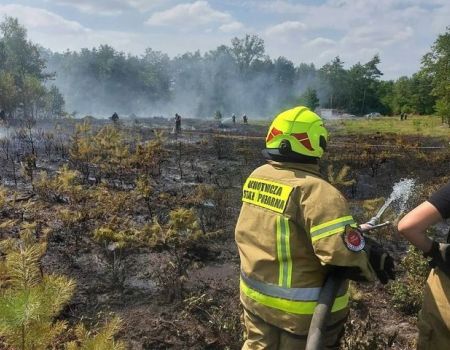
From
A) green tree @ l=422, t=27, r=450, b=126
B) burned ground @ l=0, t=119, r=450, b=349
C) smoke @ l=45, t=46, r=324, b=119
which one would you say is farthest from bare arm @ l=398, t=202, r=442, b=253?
smoke @ l=45, t=46, r=324, b=119

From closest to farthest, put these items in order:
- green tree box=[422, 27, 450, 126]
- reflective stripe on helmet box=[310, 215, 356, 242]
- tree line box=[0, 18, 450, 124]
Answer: reflective stripe on helmet box=[310, 215, 356, 242], green tree box=[422, 27, 450, 126], tree line box=[0, 18, 450, 124]

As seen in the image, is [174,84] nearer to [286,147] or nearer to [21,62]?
[21,62]

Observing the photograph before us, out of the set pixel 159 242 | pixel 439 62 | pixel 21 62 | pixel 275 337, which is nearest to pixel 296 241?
pixel 275 337

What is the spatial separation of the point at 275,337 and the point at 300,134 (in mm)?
1016

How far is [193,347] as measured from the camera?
3.86 metres

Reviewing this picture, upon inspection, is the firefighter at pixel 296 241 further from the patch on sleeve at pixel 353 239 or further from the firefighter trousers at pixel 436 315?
the firefighter trousers at pixel 436 315

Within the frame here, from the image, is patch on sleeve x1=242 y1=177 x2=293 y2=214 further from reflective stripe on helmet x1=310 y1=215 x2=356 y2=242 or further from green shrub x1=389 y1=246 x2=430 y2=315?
green shrub x1=389 y1=246 x2=430 y2=315

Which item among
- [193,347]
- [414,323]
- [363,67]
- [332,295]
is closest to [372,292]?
[414,323]

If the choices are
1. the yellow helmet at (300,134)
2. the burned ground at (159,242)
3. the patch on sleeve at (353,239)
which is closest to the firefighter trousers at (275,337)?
the patch on sleeve at (353,239)

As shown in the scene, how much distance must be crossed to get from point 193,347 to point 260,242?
1.99 metres

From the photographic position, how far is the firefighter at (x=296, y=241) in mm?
1960

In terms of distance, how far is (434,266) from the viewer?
238cm

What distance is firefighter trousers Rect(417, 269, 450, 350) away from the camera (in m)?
2.36

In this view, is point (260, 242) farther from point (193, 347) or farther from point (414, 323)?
point (414, 323)
